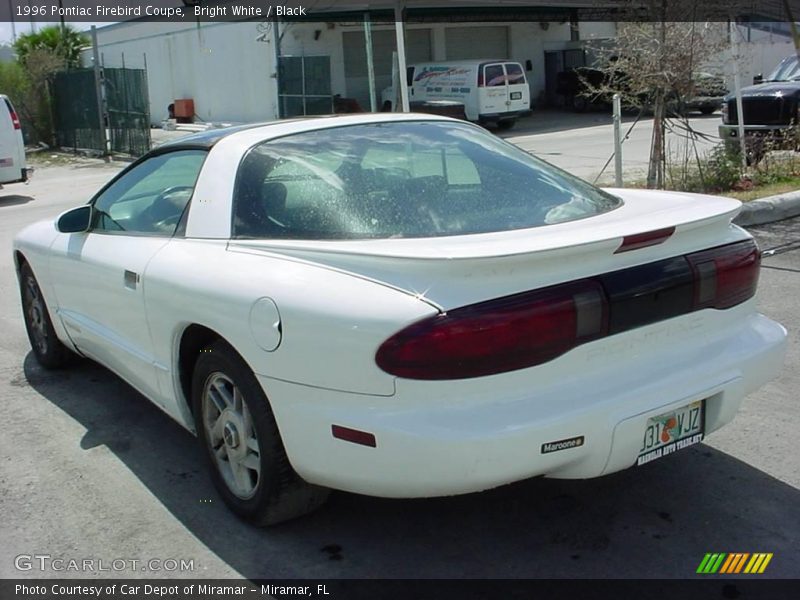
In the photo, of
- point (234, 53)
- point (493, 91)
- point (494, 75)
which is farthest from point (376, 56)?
point (493, 91)

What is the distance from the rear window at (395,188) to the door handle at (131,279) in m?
0.71

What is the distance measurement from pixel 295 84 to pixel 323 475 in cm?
2261

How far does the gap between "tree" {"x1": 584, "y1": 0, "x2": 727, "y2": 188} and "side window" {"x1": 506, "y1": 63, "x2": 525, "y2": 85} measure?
16.1 metres

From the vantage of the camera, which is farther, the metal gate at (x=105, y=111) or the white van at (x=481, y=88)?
the white van at (x=481, y=88)

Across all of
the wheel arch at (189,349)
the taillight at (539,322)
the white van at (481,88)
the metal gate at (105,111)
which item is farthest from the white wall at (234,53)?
the taillight at (539,322)

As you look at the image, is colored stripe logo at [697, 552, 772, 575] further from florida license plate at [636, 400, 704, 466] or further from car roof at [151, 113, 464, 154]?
car roof at [151, 113, 464, 154]

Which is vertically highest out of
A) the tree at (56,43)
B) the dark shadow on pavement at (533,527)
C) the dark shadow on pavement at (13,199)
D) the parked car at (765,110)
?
the tree at (56,43)

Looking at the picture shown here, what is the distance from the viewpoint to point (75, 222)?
4.79 m

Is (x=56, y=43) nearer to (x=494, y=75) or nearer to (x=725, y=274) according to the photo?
(x=494, y=75)

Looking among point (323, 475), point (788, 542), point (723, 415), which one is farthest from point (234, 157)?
point (788, 542)

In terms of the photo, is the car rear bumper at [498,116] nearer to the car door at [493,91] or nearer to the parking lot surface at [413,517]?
the car door at [493,91]

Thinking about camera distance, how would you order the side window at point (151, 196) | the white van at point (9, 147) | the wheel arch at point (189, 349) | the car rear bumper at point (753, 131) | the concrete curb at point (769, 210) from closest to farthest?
the wheel arch at point (189, 349) < the side window at point (151, 196) < the concrete curb at point (769, 210) < the car rear bumper at point (753, 131) < the white van at point (9, 147)

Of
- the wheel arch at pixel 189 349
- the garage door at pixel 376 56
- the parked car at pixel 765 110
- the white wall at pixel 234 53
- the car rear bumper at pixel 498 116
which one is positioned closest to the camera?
the wheel arch at pixel 189 349

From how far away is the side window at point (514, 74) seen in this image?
2644cm
